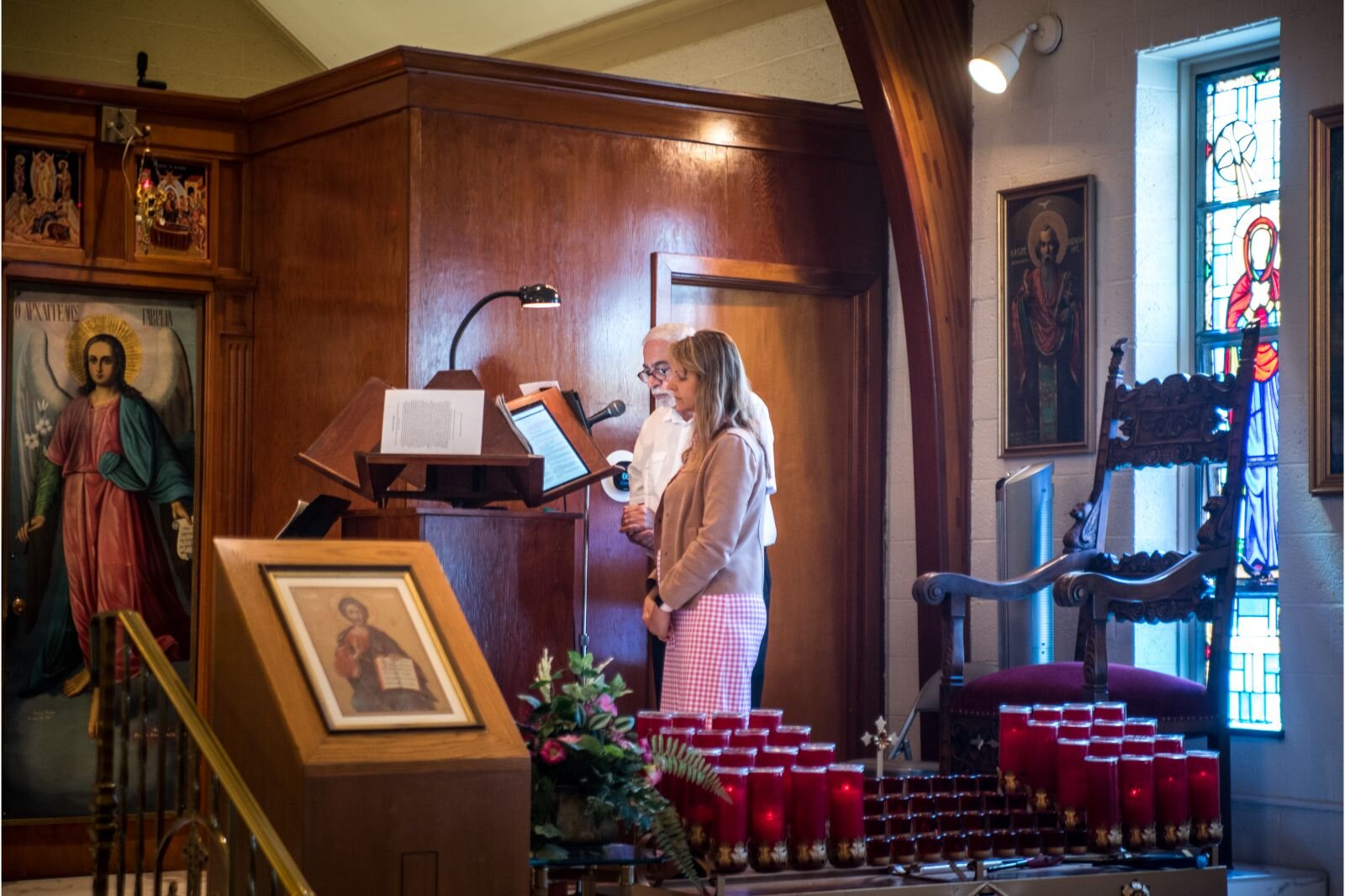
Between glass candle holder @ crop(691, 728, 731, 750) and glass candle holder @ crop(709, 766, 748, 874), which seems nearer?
glass candle holder @ crop(709, 766, 748, 874)

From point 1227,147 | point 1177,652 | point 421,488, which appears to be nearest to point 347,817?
point 421,488

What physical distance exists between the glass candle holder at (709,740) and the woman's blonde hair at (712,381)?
1.56 m

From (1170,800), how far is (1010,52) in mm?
3013

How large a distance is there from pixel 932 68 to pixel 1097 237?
0.91 meters

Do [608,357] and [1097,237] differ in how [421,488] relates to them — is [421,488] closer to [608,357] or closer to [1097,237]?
[608,357]

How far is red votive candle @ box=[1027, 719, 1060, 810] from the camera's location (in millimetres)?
3369

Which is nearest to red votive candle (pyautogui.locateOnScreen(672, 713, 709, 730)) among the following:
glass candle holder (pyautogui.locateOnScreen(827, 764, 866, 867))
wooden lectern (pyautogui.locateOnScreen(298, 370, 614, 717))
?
glass candle holder (pyautogui.locateOnScreen(827, 764, 866, 867))

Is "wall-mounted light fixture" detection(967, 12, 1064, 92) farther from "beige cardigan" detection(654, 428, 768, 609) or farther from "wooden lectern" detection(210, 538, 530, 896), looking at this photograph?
"wooden lectern" detection(210, 538, 530, 896)

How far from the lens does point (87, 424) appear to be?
→ 6.24 m

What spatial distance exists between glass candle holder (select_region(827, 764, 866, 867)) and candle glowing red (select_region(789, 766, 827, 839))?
0.15 feet

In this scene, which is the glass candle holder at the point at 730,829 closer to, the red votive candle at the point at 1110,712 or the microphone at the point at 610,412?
the red votive candle at the point at 1110,712

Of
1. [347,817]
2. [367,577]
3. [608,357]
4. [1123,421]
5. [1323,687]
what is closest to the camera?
[347,817]

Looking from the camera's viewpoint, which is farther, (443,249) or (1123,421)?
(443,249)

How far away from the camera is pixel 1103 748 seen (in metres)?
3.33
